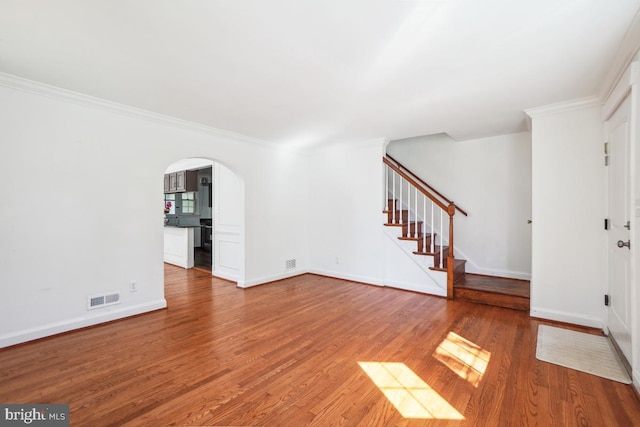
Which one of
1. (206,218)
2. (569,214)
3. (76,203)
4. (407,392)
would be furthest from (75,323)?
(206,218)

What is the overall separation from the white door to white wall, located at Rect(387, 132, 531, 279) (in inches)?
66.4

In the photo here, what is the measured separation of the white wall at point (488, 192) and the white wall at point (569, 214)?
132cm

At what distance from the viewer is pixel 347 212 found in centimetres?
521

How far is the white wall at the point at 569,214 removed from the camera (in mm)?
3039

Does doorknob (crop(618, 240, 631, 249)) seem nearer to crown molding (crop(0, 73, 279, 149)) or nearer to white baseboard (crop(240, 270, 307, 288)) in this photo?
white baseboard (crop(240, 270, 307, 288))

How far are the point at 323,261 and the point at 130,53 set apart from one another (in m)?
4.29

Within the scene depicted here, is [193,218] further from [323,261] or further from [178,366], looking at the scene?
[178,366]

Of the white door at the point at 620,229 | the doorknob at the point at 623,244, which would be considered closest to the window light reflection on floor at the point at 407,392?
the white door at the point at 620,229

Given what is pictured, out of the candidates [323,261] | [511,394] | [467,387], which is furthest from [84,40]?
[323,261]

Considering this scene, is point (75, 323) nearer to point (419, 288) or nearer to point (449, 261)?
point (419, 288)

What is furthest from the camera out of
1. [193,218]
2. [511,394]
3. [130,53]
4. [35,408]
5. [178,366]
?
[193,218]

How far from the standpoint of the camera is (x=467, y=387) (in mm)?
2033

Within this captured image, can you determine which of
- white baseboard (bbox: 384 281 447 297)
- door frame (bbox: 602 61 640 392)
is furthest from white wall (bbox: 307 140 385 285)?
door frame (bbox: 602 61 640 392)

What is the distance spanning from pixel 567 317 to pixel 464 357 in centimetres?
168
